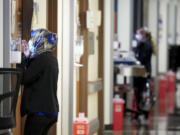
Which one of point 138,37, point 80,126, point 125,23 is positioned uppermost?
point 125,23

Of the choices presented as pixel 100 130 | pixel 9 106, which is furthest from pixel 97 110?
pixel 9 106

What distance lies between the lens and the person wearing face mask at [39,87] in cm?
491

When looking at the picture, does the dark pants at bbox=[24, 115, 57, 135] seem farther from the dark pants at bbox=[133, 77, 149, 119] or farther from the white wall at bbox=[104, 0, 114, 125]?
the dark pants at bbox=[133, 77, 149, 119]

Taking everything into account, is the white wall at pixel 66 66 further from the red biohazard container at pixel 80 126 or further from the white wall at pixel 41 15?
the white wall at pixel 41 15

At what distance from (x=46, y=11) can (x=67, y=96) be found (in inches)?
42.5

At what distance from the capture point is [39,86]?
4949mm

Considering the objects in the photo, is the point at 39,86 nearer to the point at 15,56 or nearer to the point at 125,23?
the point at 15,56

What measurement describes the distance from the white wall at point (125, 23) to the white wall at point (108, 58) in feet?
8.45

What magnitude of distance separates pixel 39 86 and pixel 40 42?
0.47 metres

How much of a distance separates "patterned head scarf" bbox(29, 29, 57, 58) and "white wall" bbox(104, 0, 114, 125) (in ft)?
13.7

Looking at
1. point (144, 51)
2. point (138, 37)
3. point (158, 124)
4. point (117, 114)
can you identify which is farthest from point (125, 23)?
point (117, 114)

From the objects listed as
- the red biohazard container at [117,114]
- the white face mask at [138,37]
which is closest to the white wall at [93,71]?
the red biohazard container at [117,114]

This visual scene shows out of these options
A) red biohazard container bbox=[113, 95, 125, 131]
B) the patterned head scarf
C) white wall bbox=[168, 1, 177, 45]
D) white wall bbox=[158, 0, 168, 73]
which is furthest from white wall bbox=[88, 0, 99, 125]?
white wall bbox=[168, 1, 177, 45]

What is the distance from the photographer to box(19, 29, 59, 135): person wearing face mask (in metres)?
4.91
